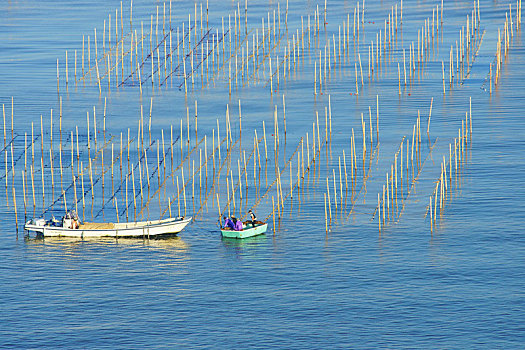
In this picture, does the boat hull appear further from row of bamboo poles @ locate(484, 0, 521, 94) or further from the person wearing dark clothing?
row of bamboo poles @ locate(484, 0, 521, 94)

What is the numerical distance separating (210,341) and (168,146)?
43.4 m

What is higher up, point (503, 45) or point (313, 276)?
point (503, 45)

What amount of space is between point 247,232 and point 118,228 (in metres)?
9.97

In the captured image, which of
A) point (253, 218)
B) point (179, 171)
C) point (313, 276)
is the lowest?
point (313, 276)

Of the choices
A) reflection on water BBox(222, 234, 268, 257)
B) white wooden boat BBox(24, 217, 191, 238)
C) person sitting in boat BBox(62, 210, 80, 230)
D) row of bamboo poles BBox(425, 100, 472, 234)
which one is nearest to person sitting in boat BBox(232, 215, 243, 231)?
reflection on water BBox(222, 234, 268, 257)

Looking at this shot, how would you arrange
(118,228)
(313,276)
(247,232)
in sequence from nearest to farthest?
(313,276) → (247,232) → (118,228)

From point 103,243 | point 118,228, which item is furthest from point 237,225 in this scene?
point 103,243

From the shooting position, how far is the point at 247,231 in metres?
81.5

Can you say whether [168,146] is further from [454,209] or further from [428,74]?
[428,74]

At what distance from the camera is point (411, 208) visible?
287ft

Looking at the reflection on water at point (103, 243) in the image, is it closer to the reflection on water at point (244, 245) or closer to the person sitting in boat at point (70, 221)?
the person sitting in boat at point (70, 221)

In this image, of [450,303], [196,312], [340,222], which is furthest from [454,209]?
[196,312]

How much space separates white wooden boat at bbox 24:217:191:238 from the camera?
81.6 m

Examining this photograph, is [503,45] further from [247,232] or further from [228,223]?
[228,223]
